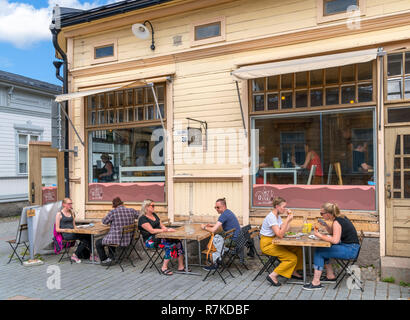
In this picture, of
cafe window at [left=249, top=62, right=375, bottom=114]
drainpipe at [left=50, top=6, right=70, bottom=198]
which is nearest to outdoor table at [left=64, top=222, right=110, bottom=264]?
drainpipe at [left=50, top=6, right=70, bottom=198]

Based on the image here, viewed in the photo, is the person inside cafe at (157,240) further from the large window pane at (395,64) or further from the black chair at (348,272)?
the large window pane at (395,64)

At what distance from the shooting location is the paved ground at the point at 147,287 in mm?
5176

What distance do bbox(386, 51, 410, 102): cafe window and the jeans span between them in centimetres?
258

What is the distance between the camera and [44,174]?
10.6 m

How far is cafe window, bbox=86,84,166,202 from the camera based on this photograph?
8375mm

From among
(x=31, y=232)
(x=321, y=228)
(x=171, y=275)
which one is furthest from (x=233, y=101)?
(x=31, y=232)

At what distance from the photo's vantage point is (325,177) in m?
6.78

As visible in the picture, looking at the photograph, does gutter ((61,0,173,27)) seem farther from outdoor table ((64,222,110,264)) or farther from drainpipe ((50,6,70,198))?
outdoor table ((64,222,110,264))

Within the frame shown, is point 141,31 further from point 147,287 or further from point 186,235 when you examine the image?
point 147,287

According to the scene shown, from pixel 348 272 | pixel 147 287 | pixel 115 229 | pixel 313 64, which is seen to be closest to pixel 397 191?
pixel 348 272

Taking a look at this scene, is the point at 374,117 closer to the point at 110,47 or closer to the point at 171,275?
the point at 171,275

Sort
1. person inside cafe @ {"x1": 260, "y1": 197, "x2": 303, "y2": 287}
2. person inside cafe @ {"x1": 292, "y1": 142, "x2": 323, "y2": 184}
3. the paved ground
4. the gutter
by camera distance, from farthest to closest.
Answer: the gutter, person inside cafe @ {"x1": 292, "y1": 142, "x2": 323, "y2": 184}, person inside cafe @ {"x1": 260, "y1": 197, "x2": 303, "y2": 287}, the paved ground

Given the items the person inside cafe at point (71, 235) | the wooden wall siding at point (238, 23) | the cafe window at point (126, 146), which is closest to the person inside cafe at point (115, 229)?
the person inside cafe at point (71, 235)

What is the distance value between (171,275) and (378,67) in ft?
16.4
